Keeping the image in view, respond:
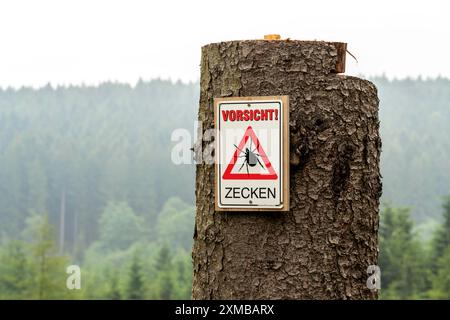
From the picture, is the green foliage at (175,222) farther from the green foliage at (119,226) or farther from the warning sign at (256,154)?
the warning sign at (256,154)

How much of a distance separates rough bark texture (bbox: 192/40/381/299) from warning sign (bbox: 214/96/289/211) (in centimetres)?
5

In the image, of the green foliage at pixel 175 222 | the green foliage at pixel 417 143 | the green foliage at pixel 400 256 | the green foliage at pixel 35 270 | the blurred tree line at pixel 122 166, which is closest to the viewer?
the green foliage at pixel 400 256

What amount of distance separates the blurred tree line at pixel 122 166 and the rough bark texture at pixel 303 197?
3359 inches

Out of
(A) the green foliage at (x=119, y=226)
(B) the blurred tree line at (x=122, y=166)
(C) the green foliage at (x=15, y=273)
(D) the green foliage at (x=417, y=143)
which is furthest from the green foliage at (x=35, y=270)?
(D) the green foliage at (x=417, y=143)

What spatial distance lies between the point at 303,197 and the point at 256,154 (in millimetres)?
289

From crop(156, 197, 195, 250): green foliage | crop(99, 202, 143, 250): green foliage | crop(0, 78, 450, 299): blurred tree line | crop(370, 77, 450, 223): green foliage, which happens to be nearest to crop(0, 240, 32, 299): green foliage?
crop(0, 78, 450, 299): blurred tree line

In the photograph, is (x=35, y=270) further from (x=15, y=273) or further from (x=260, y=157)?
(x=260, y=157)

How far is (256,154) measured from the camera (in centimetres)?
374

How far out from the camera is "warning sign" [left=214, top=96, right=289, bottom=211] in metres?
3.74

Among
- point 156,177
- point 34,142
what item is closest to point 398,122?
point 156,177

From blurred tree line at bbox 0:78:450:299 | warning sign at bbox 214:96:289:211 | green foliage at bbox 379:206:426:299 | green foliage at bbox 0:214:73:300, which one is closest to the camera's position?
Answer: warning sign at bbox 214:96:289:211

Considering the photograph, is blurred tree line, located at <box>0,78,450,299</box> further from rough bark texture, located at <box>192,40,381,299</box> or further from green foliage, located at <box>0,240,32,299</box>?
rough bark texture, located at <box>192,40,381,299</box>

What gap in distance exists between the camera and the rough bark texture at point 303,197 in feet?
12.4
